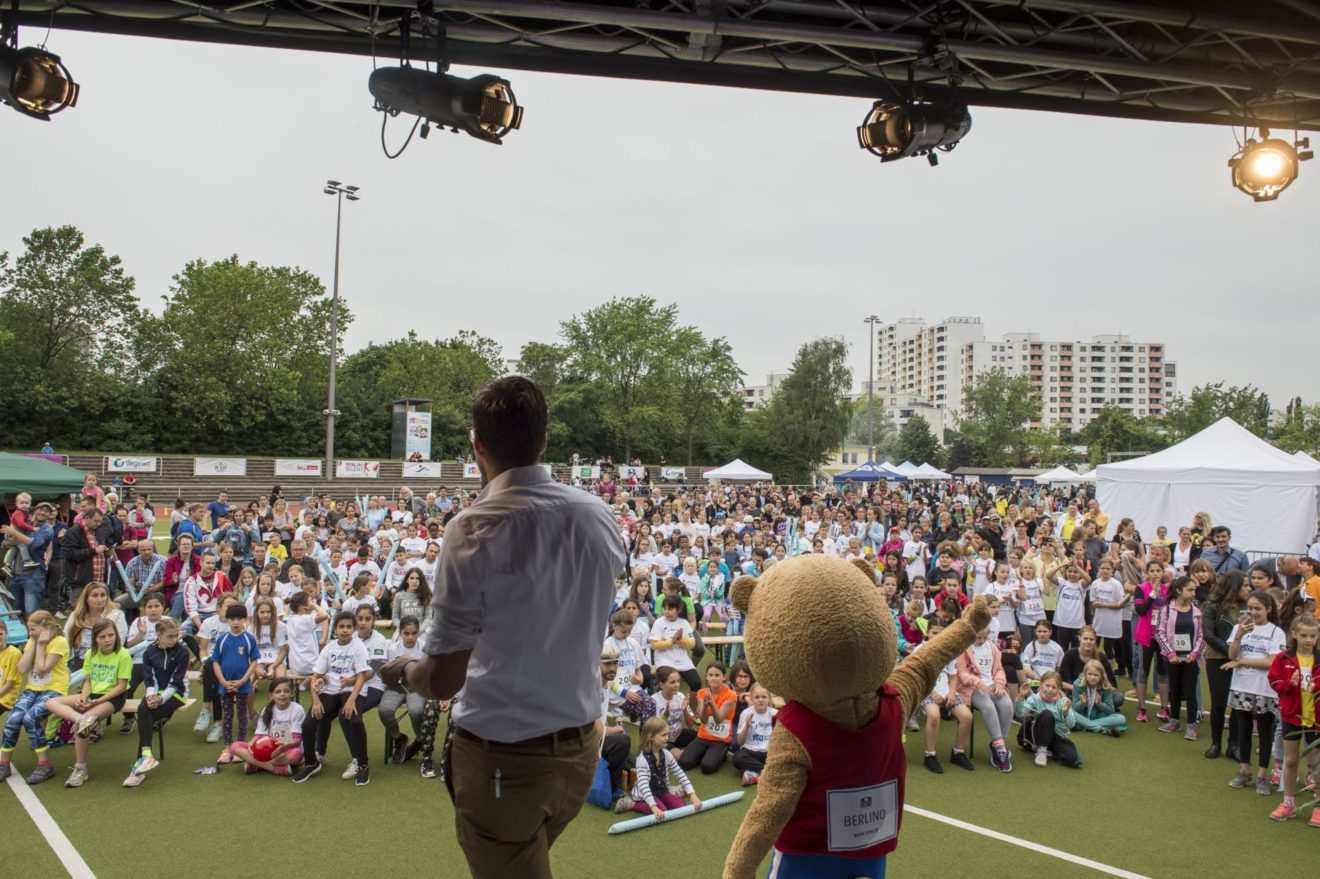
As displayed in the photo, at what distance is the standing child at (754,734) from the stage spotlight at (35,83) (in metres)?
6.43

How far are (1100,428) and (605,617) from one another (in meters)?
71.2

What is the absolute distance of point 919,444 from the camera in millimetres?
85812

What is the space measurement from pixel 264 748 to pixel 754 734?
403 cm

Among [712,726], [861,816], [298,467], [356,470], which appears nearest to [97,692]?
[712,726]

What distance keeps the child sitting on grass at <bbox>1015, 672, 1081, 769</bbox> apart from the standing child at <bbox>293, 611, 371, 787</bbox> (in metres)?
5.87

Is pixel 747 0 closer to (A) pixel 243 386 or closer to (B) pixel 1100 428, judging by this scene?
(A) pixel 243 386

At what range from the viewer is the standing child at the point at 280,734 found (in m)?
6.68

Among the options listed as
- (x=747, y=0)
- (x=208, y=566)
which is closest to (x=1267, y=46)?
(x=747, y=0)

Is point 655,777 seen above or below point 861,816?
below

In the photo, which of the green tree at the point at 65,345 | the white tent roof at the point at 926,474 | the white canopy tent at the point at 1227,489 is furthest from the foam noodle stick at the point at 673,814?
the green tree at the point at 65,345

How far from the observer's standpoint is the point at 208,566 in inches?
350

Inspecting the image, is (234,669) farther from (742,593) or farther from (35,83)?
(742,593)

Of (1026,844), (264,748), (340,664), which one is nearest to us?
(1026,844)

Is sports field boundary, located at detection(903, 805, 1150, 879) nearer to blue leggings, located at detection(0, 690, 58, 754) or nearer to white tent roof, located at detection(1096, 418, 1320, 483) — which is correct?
blue leggings, located at detection(0, 690, 58, 754)
